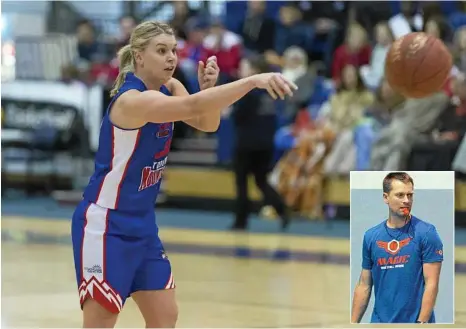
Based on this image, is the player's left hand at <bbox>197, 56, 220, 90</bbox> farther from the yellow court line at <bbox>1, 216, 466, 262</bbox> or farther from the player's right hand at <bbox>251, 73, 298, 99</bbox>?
the yellow court line at <bbox>1, 216, 466, 262</bbox>

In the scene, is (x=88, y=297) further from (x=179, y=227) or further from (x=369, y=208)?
(x=179, y=227)

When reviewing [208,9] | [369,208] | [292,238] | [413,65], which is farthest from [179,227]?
[369,208]

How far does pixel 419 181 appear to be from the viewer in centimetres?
496

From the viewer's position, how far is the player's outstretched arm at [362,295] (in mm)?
4918

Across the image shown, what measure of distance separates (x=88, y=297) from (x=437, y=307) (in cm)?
170

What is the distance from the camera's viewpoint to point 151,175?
14.2 ft

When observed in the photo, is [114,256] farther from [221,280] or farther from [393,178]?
[221,280]

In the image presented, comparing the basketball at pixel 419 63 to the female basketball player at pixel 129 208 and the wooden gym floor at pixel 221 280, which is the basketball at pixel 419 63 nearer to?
the wooden gym floor at pixel 221 280

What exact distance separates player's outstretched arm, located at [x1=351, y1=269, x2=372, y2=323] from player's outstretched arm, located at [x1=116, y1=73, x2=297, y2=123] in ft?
4.30

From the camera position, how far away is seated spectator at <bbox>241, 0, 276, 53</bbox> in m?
13.7

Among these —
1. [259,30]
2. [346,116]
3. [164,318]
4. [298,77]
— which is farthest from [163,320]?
[259,30]

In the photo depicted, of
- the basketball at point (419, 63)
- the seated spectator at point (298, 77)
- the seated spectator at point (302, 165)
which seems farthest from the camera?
the seated spectator at point (298, 77)

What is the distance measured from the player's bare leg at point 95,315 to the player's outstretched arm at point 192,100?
775mm

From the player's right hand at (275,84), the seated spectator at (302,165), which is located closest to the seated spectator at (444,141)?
the seated spectator at (302,165)
